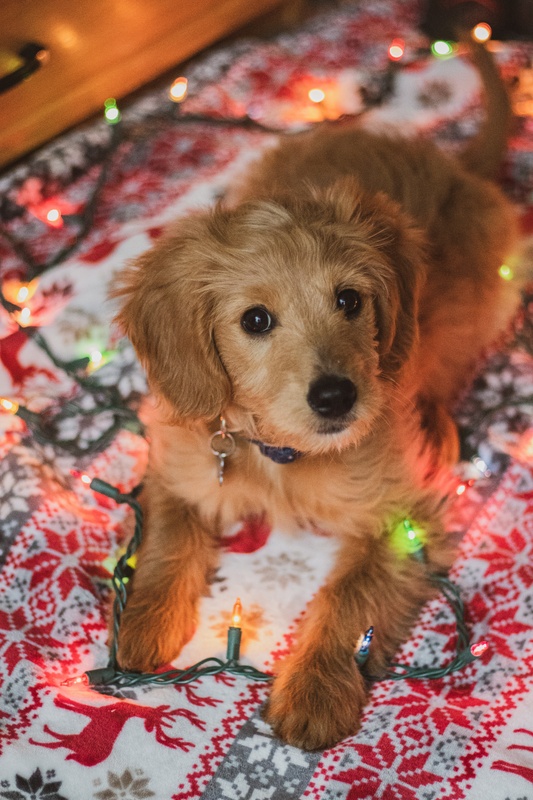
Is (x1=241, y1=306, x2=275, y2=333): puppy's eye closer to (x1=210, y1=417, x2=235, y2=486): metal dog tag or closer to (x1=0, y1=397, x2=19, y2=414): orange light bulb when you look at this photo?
(x1=210, y1=417, x2=235, y2=486): metal dog tag

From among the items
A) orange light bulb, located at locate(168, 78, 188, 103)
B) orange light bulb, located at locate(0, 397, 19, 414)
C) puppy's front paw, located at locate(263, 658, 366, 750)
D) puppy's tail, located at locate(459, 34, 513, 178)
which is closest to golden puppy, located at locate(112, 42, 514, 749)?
puppy's front paw, located at locate(263, 658, 366, 750)

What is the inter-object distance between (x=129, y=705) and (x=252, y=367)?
0.81 metres

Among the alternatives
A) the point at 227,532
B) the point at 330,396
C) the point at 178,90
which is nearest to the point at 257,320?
the point at 330,396

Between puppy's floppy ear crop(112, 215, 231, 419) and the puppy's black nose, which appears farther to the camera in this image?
puppy's floppy ear crop(112, 215, 231, 419)

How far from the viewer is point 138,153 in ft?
12.2

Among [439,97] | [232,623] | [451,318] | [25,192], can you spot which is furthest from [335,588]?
[439,97]

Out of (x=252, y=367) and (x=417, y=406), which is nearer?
(x=252, y=367)

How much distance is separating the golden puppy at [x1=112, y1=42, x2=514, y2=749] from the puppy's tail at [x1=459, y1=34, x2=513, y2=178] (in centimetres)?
79

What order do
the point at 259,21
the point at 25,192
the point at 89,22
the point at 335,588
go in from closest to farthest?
the point at 335,588, the point at 25,192, the point at 89,22, the point at 259,21

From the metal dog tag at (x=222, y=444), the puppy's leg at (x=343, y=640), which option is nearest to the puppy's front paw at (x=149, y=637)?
the puppy's leg at (x=343, y=640)

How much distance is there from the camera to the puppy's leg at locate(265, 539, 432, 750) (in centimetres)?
185

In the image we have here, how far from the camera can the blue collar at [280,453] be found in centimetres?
212

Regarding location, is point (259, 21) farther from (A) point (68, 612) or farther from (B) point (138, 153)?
(A) point (68, 612)

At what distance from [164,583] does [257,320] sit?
734 mm
